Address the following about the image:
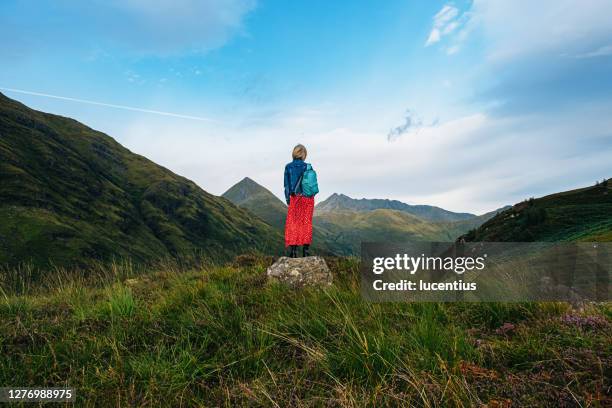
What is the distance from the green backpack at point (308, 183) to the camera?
1099 cm

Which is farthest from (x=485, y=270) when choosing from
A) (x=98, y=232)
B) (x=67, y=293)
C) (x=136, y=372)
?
(x=98, y=232)

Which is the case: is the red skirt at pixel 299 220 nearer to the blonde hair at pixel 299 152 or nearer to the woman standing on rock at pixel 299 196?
the woman standing on rock at pixel 299 196

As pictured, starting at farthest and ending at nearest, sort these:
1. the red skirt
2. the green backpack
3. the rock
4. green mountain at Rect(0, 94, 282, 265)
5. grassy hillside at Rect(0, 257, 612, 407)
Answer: green mountain at Rect(0, 94, 282, 265), the red skirt, the green backpack, the rock, grassy hillside at Rect(0, 257, 612, 407)

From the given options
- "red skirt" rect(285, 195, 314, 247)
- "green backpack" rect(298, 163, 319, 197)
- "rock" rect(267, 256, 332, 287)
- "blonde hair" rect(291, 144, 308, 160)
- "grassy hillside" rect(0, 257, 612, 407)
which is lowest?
"grassy hillside" rect(0, 257, 612, 407)

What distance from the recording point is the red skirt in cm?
1115

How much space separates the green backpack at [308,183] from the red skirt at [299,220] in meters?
0.31

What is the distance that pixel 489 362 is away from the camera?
3.76 metres

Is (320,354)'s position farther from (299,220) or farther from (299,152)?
(299,152)

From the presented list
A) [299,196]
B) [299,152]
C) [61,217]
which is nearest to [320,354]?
[299,196]

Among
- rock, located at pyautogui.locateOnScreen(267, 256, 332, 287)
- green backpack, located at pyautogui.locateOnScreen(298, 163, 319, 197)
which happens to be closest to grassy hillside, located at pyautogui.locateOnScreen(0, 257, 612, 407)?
rock, located at pyautogui.locateOnScreen(267, 256, 332, 287)

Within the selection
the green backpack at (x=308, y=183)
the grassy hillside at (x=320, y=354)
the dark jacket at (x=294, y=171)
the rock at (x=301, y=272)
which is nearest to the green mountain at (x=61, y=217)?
the dark jacket at (x=294, y=171)

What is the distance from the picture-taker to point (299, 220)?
11172mm

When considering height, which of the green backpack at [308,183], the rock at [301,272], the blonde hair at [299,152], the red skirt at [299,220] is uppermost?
the blonde hair at [299,152]

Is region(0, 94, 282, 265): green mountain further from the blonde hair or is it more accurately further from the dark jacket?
the blonde hair
